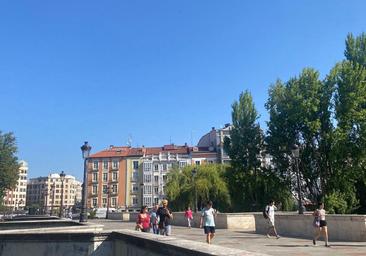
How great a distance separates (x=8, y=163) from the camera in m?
59.9

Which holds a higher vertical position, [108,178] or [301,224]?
[108,178]

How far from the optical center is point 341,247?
13781mm

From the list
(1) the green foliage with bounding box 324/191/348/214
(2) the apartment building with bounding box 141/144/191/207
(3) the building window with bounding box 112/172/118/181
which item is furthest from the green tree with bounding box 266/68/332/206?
(3) the building window with bounding box 112/172/118/181

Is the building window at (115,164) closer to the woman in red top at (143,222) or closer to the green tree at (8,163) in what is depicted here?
the green tree at (8,163)

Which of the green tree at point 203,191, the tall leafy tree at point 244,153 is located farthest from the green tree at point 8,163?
the tall leafy tree at point 244,153

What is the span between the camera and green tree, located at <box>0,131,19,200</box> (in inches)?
2328

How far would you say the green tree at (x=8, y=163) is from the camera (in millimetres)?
59125

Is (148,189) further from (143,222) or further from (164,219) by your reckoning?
(143,222)

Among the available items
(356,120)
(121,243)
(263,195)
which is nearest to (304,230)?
(121,243)

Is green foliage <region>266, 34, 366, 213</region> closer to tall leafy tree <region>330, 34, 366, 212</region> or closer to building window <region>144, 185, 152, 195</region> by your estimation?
tall leafy tree <region>330, 34, 366, 212</region>

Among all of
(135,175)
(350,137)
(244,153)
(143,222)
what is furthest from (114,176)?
(143,222)

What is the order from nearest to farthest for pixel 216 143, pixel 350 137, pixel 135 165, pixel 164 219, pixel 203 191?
pixel 164 219, pixel 350 137, pixel 203 191, pixel 216 143, pixel 135 165

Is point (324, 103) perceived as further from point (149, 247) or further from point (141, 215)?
point (149, 247)

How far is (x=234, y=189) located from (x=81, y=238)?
36433mm
